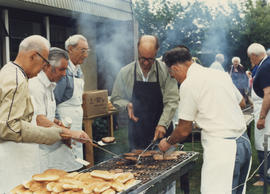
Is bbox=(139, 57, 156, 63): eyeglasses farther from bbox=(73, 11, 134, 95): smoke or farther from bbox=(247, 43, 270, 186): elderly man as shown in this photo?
bbox=(73, 11, 134, 95): smoke

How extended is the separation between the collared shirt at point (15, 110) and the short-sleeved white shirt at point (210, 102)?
125 centimetres

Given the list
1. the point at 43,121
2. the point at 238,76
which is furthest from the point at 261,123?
the point at 238,76

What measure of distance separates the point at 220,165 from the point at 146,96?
147 cm

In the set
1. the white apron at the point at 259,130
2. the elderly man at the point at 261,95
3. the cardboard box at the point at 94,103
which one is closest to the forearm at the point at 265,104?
the elderly man at the point at 261,95

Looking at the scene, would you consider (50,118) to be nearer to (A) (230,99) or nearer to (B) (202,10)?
(A) (230,99)

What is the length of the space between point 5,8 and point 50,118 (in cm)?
472

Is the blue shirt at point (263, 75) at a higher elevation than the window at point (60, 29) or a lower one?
lower

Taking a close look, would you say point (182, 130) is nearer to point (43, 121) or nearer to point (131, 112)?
point (131, 112)

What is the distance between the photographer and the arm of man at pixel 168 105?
3949 millimetres

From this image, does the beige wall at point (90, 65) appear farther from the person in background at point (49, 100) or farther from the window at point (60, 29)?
the person in background at point (49, 100)

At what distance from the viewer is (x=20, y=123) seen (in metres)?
2.56

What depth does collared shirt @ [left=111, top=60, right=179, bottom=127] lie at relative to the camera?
407cm

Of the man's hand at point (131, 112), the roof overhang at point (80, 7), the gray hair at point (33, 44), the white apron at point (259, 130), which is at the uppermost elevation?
the roof overhang at point (80, 7)

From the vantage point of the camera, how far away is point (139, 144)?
434cm
